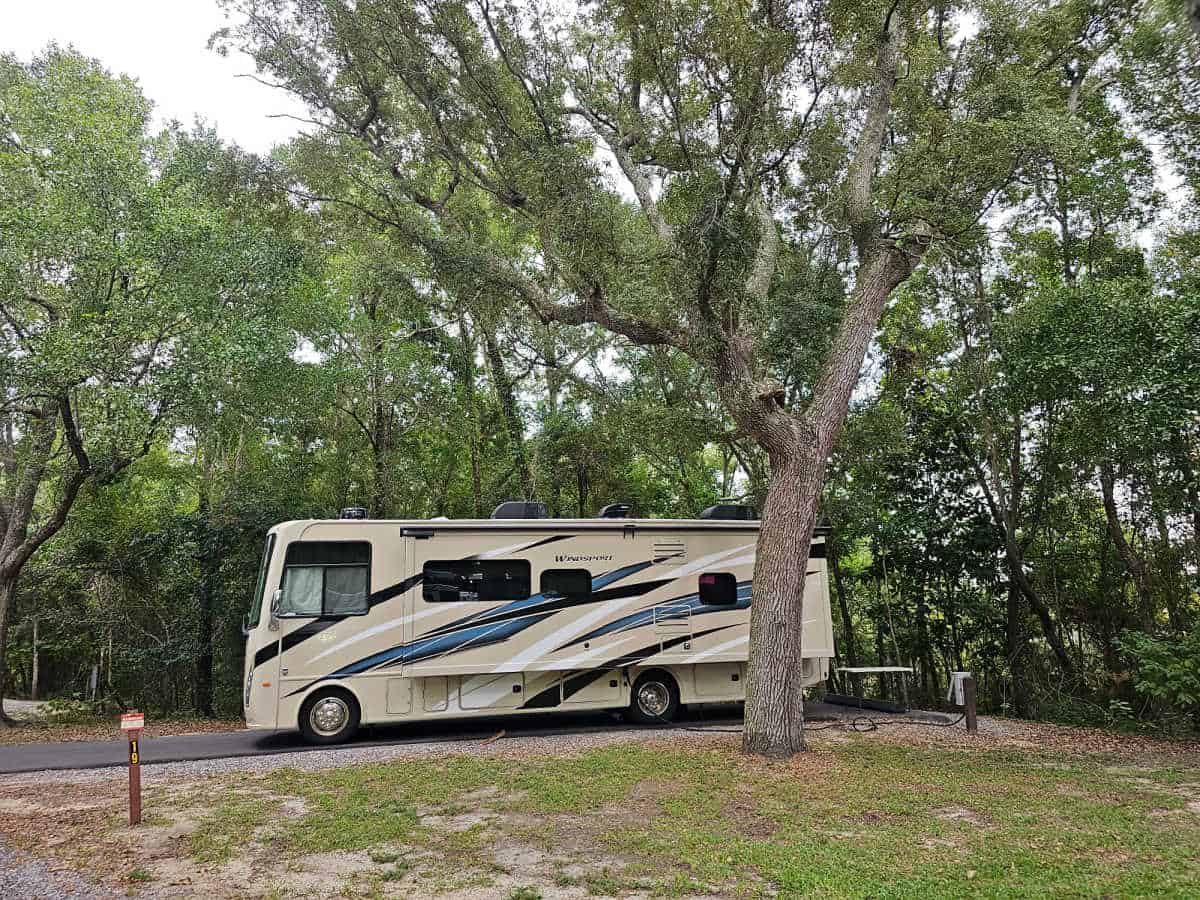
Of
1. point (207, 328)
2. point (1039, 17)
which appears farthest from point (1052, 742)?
point (207, 328)

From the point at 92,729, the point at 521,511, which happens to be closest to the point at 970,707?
the point at 521,511

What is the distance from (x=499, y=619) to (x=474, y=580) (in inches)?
22.6

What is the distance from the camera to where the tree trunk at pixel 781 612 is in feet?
25.1

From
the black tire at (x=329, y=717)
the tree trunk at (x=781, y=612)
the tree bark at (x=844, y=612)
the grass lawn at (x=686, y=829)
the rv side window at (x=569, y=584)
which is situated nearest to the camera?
the grass lawn at (x=686, y=829)

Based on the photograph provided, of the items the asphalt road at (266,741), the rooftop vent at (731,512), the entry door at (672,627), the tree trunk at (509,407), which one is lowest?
the asphalt road at (266,741)

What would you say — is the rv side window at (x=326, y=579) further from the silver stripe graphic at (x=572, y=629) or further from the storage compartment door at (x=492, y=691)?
the silver stripe graphic at (x=572, y=629)

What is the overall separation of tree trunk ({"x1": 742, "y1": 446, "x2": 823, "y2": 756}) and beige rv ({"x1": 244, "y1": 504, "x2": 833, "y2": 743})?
97.0 inches

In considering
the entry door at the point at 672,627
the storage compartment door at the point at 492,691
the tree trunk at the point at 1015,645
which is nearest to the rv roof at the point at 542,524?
the entry door at the point at 672,627

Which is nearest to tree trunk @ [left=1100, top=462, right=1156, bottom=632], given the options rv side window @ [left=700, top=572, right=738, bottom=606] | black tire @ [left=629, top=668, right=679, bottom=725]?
rv side window @ [left=700, top=572, right=738, bottom=606]

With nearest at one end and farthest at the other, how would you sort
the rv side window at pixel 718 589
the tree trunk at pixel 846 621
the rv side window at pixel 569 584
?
the rv side window at pixel 569 584 → the rv side window at pixel 718 589 → the tree trunk at pixel 846 621

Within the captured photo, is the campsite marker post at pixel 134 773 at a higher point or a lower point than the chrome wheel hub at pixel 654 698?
higher

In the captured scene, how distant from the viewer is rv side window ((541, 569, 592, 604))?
1001 centimetres

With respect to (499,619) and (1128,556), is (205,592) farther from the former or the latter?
(1128,556)

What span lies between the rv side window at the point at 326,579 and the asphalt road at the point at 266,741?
5.04 ft
